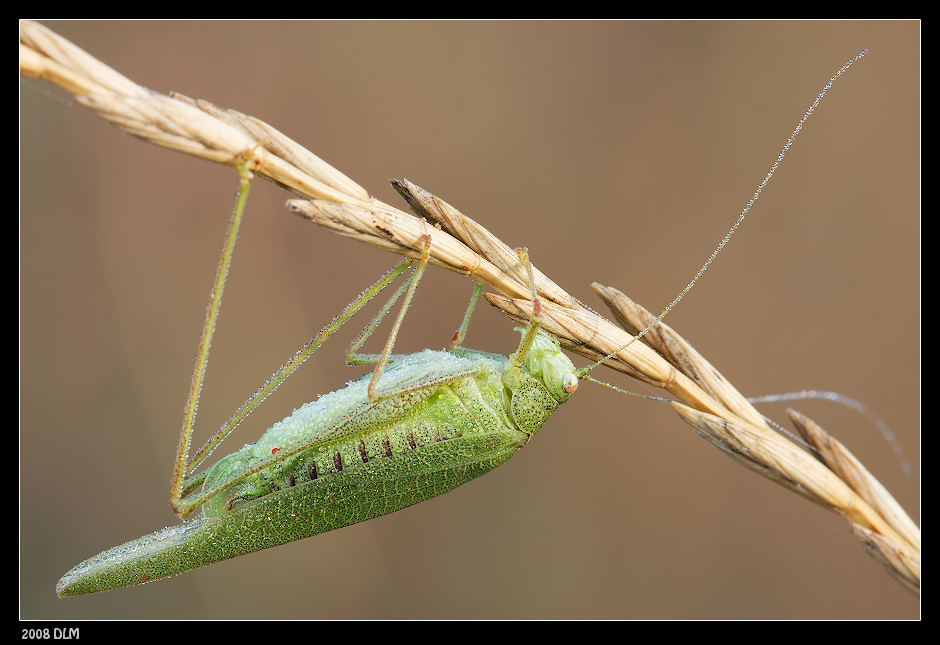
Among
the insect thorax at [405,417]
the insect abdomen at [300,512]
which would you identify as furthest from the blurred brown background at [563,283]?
the insect abdomen at [300,512]

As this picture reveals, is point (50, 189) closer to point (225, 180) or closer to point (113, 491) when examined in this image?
point (225, 180)

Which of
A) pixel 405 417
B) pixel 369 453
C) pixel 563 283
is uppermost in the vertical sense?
pixel 563 283

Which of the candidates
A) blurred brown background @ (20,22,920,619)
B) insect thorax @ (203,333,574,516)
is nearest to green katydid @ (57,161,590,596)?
insect thorax @ (203,333,574,516)

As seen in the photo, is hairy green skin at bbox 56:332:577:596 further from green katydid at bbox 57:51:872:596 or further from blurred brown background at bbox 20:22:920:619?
blurred brown background at bbox 20:22:920:619

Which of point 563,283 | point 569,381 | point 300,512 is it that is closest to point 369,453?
point 300,512

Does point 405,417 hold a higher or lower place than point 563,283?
lower

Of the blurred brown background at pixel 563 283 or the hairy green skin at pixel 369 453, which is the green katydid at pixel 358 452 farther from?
the blurred brown background at pixel 563 283

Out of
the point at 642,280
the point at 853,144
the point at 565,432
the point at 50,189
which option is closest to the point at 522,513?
the point at 565,432

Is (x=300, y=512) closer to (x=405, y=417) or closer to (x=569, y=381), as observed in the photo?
(x=405, y=417)
